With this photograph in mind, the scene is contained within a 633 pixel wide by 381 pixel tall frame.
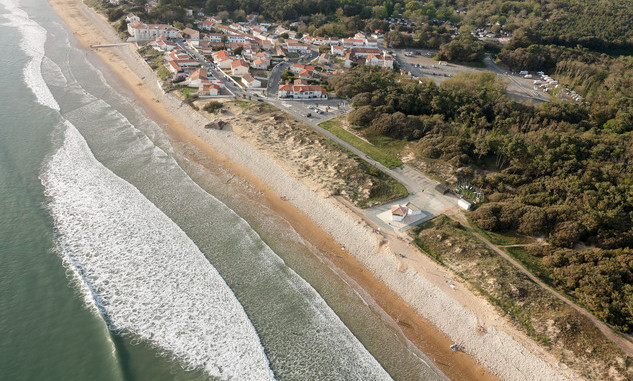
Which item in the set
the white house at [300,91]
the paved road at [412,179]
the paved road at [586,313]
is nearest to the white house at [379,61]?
the white house at [300,91]

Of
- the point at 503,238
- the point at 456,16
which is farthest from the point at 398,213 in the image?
the point at 456,16

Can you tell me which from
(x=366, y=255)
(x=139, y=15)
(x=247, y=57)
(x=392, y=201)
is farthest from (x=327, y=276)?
(x=139, y=15)

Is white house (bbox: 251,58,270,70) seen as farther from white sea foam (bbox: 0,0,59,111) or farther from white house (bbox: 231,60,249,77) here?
white sea foam (bbox: 0,0,59,111)

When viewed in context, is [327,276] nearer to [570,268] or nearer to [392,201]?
[392,201]

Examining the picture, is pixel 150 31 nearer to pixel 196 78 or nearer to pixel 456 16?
pixel 196 78

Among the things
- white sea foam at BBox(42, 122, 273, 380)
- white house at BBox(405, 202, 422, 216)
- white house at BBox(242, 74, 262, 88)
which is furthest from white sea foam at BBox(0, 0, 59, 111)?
white house at BBox(405, 202, 422, 216)
